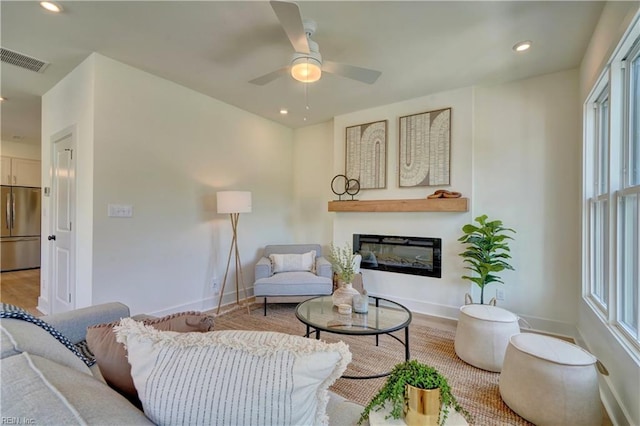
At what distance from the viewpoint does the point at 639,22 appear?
1539 millimetres

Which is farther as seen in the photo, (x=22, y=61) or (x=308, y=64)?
(x=22, y=61)

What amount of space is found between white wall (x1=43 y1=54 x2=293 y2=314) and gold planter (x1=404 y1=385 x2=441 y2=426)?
2.88 meters

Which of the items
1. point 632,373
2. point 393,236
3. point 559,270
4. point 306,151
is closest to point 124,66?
point 306,151

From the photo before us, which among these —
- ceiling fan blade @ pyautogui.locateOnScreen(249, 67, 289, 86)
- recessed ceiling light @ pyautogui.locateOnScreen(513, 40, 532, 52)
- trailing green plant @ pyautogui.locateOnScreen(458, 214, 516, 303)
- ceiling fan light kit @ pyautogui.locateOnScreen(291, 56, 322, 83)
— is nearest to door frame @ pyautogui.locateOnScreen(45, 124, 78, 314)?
ceiling fan blade @ pyautogui.locateOnScreen(249, 67, 289, 86)

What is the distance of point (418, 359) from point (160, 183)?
302 cm

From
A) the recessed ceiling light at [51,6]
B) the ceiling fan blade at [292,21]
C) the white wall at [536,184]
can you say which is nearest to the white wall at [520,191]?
the white wall at [536,184]

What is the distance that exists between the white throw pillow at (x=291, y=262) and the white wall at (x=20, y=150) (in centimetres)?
576

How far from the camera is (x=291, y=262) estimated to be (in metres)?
3.74

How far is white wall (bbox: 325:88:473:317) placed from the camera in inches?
131

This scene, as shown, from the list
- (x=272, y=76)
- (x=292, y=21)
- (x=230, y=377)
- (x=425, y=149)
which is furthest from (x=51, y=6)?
(x=425, y=149)

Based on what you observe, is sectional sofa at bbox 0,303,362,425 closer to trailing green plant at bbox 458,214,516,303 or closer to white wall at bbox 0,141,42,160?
trailing green plant at bbox 458,214,516,303

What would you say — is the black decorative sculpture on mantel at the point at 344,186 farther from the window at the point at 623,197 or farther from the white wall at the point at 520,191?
the window at the point at 623,197

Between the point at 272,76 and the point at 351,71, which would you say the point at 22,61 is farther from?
the point at 351,71

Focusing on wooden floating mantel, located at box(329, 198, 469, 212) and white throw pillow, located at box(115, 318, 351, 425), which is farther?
wooden floating mantel, located at box(329, 198, 469, 212)
